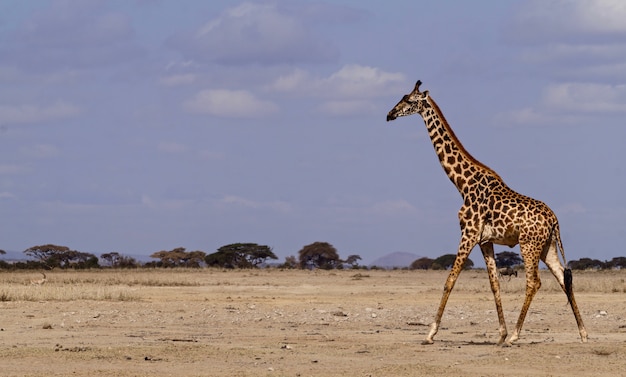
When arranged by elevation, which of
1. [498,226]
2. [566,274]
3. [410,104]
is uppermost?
[410,104]

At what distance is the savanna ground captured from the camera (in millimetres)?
14078

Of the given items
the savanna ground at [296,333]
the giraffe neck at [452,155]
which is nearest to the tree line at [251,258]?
the savanna ground at [296,333]

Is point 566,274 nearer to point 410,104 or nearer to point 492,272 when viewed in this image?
point 492,272

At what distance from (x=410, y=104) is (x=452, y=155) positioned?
39.6 inches

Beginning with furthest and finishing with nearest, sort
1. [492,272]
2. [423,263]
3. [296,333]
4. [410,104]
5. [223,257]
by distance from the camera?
[423,263] < [223,257] < [296,333] < [410,104] < [492,272]

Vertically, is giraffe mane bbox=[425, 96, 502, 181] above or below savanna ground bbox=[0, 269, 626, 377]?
above

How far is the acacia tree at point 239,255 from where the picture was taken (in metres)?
61.8

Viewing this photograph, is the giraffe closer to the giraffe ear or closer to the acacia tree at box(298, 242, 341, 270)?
the giraffe ear

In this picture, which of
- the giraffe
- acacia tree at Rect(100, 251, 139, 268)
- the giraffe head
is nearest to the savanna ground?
the giraffe

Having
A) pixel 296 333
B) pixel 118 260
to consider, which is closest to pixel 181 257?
pixel 118 260

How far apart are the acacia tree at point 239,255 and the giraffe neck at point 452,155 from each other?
4240 centimetres

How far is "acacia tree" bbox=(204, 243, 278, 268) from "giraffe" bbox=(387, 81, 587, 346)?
140 ft

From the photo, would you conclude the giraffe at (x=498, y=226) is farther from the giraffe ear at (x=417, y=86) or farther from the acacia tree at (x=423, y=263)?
the acacia tree at (x=423, y=263)

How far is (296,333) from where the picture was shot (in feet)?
62.0
